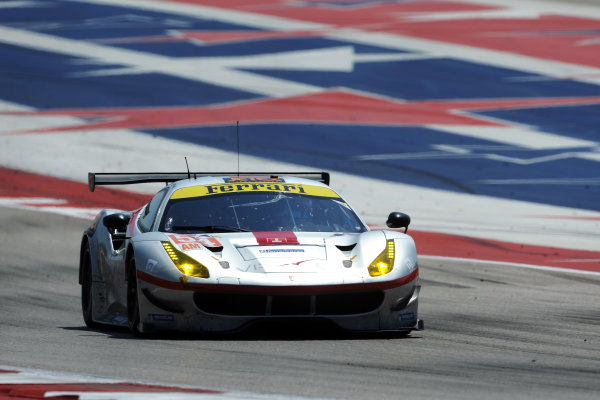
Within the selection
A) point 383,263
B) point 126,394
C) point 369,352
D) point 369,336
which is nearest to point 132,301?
point 369,336

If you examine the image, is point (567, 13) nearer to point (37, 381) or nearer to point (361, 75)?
point (361, 75)

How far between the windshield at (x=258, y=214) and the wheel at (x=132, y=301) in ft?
1.32

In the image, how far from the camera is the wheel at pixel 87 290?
9.91 m

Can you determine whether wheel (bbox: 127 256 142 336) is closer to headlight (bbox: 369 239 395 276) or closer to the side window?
the side window

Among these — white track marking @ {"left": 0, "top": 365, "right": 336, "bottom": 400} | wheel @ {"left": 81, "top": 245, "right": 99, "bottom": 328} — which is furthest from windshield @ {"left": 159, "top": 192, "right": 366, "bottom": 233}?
white track marking @ {"left": 0, "top": 365, "right": 336, "bottom": 400}

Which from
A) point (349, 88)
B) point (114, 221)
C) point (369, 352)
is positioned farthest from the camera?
point (349, 88)

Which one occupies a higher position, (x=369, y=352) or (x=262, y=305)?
(x=262, y=305)

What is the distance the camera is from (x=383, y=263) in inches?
318

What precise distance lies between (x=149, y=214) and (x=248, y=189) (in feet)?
2.31

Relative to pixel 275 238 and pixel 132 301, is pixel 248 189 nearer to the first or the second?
pixel 275 238

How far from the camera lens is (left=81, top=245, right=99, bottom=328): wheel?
991cm

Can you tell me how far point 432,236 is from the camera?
16734 millimetres

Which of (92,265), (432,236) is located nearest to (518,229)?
(432,236)

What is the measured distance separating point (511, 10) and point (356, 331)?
18.6 metres
